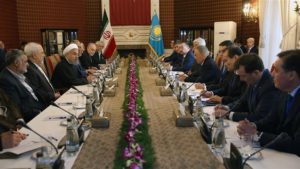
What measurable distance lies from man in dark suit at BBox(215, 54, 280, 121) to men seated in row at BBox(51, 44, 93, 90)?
2.65 metres

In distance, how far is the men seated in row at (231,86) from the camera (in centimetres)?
342

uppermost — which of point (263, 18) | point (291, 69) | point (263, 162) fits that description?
point (263, 18)

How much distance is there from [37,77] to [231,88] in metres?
2.24

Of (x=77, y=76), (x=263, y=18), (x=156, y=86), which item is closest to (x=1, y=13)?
(x=77, y=76)

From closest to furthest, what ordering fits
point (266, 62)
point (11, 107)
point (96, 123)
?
point (96, 123) → point (11, 107) → point (266, 62)

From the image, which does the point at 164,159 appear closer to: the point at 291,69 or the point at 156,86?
the point at 291,69

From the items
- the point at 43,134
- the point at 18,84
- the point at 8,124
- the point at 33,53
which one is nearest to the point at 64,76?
the point at 33,53

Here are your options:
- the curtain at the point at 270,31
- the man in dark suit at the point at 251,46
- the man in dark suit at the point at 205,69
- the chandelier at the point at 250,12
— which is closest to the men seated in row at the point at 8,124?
the man in dark suit at the point at 205,69

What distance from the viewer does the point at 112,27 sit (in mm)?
11547

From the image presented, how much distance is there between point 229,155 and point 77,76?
3.74 meters

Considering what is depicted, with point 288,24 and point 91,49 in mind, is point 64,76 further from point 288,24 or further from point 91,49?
point 288,24

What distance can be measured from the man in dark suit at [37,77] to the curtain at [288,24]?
15.5 feet

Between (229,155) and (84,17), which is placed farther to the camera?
(84,17)

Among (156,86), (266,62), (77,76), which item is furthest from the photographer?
(266,62)
